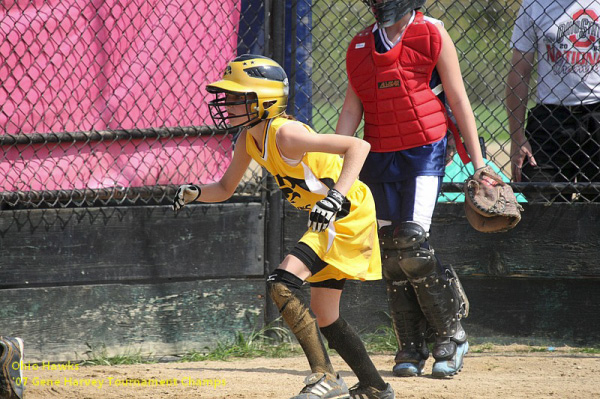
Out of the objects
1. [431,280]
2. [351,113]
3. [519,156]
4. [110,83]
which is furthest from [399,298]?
[110,83]

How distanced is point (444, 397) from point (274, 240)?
1.69m

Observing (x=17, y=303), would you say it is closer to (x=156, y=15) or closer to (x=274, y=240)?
(x=274, y=240)

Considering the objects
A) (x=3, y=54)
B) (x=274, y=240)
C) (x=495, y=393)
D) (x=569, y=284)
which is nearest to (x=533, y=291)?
(x=569, y=284)

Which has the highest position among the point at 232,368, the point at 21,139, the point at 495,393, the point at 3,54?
the point at 3,54

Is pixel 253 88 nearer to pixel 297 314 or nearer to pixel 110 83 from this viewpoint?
pixel 297 314

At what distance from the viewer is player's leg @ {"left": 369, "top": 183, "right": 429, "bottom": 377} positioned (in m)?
4.44

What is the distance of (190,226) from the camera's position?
200 inches

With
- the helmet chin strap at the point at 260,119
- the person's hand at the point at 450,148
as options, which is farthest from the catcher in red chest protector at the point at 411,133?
the helmet chin strap at the point at 260,119

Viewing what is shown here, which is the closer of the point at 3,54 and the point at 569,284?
the point at 3,54

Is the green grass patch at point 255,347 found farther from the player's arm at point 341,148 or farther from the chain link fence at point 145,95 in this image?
the player's arm at point 341,148

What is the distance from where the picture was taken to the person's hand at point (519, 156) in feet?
16.6

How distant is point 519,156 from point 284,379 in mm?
2028

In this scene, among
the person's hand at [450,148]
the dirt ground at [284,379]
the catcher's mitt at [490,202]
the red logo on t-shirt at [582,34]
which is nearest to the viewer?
the dirt ground at [284,379]

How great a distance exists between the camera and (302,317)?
3.53 metres
